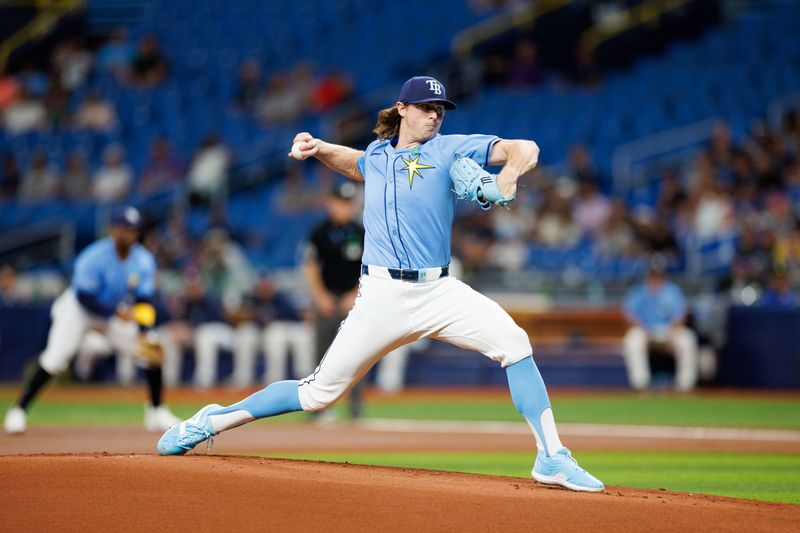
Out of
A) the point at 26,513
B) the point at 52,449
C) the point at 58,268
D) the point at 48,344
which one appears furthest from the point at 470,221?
the point at 26,513

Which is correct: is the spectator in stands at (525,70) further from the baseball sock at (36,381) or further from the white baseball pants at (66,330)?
the baseball sock at (36,381)

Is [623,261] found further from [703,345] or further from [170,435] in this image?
[170,435]

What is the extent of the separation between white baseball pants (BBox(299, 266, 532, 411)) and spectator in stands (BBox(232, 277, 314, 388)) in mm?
12522

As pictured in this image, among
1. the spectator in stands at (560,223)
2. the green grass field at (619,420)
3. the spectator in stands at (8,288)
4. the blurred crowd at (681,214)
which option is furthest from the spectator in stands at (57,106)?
the spectator in stands at (560,223)

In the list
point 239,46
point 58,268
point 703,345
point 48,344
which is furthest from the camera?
point 239,46

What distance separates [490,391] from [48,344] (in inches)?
364

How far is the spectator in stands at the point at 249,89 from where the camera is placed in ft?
78.4

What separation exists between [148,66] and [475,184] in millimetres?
20555

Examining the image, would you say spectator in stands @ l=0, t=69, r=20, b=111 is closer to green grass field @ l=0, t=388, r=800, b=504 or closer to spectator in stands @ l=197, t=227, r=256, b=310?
spectator in stands @ l=197, t=227, r=256, b=310

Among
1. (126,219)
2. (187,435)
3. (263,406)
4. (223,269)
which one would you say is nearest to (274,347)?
(223,269)

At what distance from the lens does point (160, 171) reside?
73.9 ft

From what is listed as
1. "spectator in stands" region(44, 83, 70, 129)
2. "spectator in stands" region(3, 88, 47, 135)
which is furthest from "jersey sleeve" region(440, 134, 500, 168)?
"spectator in stands" region(3, 88, 47, 135)

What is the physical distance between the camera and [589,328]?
61.6ft

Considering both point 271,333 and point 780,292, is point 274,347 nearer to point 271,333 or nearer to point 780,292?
point 271,333
